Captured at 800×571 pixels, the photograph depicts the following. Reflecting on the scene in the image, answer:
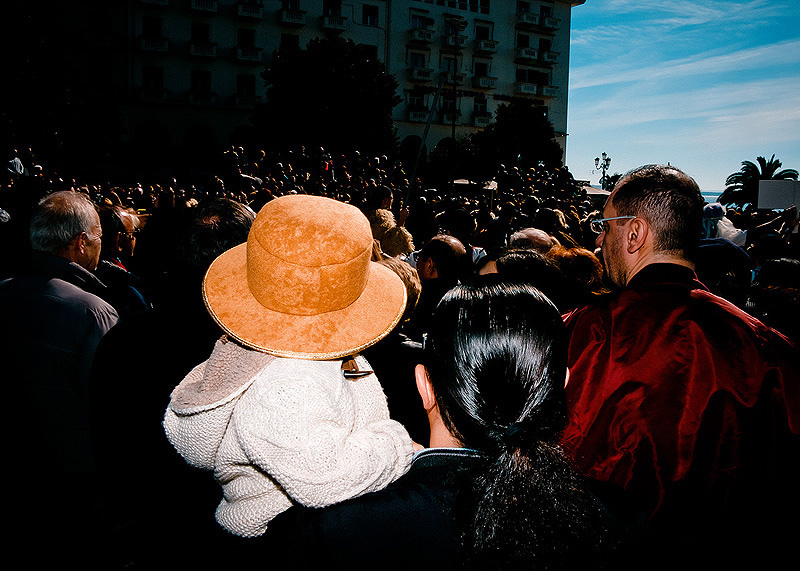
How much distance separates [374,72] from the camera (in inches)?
1362

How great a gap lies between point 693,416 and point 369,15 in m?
45.3

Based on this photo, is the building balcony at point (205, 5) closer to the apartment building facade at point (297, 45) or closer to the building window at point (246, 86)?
the apartment building facade at point (297, 45)

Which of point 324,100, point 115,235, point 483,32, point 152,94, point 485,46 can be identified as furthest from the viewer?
point 483,32

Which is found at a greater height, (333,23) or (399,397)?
(333,23)

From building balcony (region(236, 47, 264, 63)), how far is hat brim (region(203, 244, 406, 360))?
40747mm

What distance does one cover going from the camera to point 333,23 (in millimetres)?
39688

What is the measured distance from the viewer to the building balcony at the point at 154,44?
1413 inches

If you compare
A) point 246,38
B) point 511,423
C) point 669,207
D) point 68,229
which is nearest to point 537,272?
point 669,207

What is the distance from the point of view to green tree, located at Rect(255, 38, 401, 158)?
32594mm

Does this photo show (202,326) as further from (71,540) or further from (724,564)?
(71,540)

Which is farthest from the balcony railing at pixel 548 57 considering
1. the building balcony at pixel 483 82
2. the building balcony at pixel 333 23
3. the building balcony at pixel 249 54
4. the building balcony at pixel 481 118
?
the building balcony at pixel 249 54

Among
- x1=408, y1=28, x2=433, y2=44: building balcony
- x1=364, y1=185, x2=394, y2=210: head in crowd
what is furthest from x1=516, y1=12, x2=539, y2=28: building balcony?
x1=364, y1=185, x2=394, y2=210: head in crowd

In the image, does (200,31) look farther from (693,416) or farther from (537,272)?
(693,416)

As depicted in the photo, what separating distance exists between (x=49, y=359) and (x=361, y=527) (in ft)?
7.47
